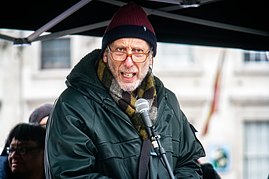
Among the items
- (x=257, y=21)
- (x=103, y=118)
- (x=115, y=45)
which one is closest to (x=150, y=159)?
(x=103, y=118)

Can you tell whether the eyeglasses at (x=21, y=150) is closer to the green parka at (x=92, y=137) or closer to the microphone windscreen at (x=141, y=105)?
the green parka at (x=92, y=137)

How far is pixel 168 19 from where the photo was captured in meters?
6.70

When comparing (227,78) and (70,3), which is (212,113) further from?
(70,3)

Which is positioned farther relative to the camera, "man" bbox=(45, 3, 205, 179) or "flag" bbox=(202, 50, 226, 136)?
"flag" bbox=(202, 50, 226, 136)

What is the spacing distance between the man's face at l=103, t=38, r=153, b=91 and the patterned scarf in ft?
0.11

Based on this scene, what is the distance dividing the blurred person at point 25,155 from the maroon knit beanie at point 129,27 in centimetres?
151

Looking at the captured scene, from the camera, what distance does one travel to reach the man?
467 centimetres

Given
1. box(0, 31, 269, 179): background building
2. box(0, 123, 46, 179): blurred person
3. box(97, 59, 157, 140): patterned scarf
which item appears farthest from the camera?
box(0, 31, 269, 179): background building

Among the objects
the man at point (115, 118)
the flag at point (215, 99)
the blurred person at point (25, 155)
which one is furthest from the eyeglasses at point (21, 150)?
the flag at point (215, 99)

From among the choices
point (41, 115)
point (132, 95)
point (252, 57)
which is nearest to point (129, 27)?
point (132, 95)

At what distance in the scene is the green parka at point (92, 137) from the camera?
464cm

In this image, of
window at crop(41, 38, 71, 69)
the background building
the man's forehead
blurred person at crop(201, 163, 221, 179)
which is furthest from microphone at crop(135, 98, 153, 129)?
window at crop(41, 38, 71, 69)

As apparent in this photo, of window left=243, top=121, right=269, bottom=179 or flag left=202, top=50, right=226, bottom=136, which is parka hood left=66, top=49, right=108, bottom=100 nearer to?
flag left=202, top=50, right=226, bottom=136

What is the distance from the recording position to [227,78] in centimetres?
2645
